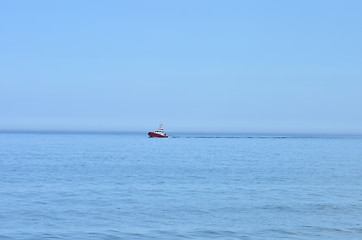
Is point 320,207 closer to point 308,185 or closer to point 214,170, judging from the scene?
point 308,185

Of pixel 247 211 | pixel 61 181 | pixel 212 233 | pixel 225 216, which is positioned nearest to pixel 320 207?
pixel 247 211

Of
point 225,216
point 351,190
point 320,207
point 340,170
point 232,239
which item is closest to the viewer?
point 232,239

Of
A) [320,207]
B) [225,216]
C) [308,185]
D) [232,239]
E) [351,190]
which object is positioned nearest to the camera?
[232,239]

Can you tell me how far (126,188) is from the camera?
121 ft

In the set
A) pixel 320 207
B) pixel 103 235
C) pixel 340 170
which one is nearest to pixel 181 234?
pixel 103 235

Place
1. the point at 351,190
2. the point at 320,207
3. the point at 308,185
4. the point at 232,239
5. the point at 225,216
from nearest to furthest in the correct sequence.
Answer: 1. the point at 232,239
2. the point at 225,216
3. the point at 320,207
4. the point at 351,190
5. the point at 308,185

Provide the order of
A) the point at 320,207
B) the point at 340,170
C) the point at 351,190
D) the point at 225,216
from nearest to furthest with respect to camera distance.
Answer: the point at 225,216 < the point at 320,207 < the point at 351,190 < the point at 340,170

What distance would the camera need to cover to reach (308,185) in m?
39.2

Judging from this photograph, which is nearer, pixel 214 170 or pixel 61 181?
pixel 61 181

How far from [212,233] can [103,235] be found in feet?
16.0

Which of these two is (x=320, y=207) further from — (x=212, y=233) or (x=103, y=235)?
(x=103, y=235)

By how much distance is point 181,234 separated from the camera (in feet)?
71.1

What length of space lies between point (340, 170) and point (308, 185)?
50.2 ft

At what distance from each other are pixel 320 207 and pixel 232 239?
9808 millimetres
